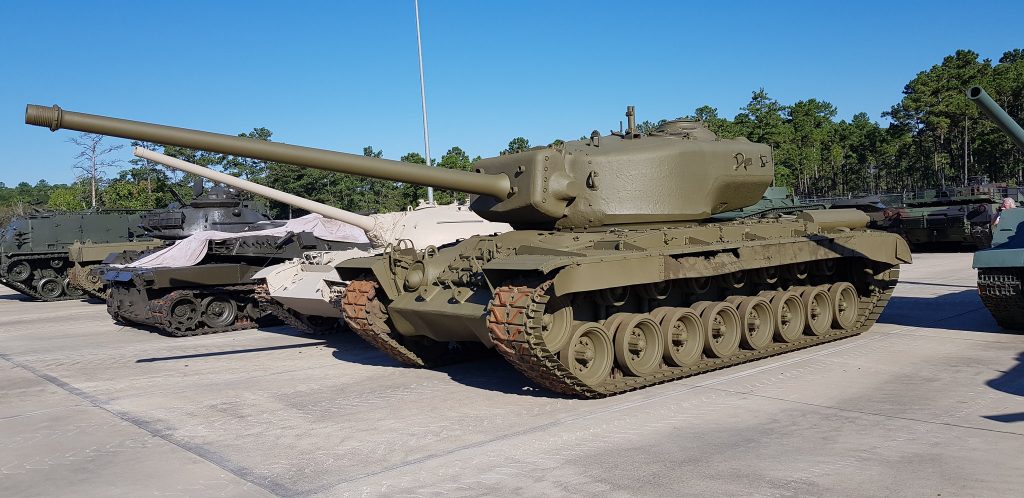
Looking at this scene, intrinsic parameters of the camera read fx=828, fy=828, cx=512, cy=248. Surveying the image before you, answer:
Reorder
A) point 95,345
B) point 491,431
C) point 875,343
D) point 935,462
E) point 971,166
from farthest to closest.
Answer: point 971,166, point 95,345, point 875,343, point 491,431, point 935,462

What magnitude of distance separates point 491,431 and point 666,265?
280cm

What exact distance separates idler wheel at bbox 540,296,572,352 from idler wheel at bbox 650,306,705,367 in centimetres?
137

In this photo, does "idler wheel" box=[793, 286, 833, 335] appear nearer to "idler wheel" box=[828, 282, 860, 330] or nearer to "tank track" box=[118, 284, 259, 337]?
"idler wheel" box=[828, 282, 860, 330]

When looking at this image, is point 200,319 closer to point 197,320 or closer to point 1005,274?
point 197,320

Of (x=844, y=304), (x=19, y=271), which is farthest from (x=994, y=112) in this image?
(x=19, y=271)

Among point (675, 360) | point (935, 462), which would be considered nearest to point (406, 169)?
point (675, 360)

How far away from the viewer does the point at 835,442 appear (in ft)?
22.3

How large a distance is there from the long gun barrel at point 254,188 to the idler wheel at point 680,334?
6.89 m

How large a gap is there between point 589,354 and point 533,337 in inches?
48.0

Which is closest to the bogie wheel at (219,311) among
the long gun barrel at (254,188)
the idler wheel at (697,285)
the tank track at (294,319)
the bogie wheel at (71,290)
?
the tank track at (294,319)

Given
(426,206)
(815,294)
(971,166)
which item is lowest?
(815,294)

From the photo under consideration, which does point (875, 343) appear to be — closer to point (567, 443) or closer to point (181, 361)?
point (567, 443)

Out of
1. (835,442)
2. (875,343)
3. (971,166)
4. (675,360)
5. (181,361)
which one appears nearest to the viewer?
(835,442)

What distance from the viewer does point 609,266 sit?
8461mm
